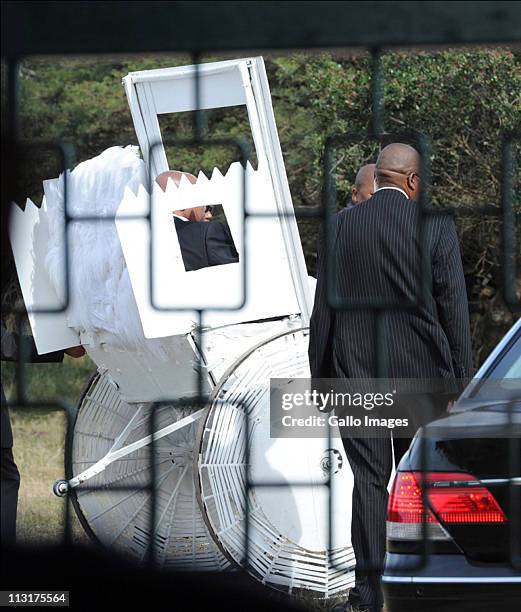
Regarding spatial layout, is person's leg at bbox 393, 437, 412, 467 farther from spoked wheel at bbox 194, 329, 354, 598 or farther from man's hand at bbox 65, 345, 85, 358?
man's hand at bbox 65, 345, 85, 358

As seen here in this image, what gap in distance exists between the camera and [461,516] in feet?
7.55

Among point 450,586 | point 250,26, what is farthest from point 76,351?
point 450,586

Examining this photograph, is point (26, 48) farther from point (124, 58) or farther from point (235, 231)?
point (235, 231)

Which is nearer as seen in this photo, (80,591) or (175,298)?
(80,591)

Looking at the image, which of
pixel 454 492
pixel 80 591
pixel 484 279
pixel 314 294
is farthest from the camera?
pixel 314 294

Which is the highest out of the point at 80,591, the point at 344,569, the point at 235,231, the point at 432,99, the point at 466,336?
the point at 432,99

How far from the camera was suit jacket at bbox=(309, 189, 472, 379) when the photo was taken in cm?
276

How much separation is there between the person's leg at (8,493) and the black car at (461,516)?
975 millimetres

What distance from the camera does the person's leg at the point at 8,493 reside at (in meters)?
2.90

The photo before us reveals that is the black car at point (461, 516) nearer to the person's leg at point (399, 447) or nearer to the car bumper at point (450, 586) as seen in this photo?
the car bumper at point (450, 586)

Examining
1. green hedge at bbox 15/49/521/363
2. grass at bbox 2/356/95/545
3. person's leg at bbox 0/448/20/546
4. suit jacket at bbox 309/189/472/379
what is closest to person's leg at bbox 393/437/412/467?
suit jacket at bbox 309/189/472/379

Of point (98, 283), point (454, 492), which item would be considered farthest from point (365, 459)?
point (98, 283)

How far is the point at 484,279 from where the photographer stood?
2777 millimetres

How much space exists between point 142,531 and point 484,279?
1.09m
